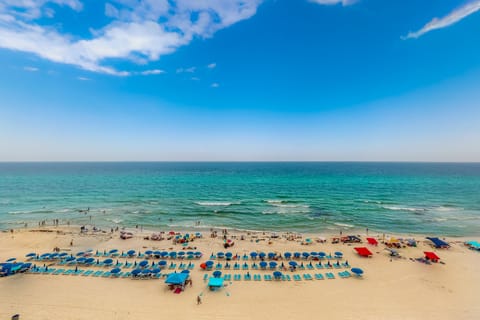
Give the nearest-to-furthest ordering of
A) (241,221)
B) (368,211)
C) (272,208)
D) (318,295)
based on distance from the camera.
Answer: (318,295)
(241,221)
(368,211)
(272,208)

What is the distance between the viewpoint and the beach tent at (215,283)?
19.7 meters

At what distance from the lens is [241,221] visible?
44500mm

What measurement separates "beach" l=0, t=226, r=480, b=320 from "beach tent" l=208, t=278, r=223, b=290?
1.71ft

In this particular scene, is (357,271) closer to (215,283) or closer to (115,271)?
(215,283)

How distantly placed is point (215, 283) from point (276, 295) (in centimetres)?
564

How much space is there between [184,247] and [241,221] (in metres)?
16.4

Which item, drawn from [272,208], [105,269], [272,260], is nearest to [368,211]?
[272,208]

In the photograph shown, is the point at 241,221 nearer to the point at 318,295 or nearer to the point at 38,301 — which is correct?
the point at 318,295

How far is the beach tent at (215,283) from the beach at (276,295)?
1.71 feet

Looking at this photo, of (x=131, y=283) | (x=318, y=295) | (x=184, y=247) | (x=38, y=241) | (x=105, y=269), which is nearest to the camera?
(x=318, y=295)

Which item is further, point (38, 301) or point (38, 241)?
point (38, 241)

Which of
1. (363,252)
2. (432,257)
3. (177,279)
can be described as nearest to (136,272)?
(177,279)

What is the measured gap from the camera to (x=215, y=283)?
19.9m

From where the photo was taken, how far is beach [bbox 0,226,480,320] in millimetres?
17062
